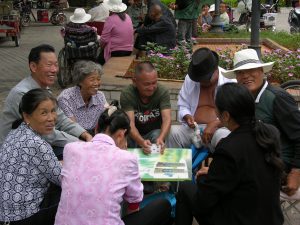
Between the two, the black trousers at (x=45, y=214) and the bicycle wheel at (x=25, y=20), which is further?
the bicycle wheel at (x=25, y=20)

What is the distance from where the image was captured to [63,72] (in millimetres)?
9320

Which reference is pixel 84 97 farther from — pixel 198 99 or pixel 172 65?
pixel 172 65

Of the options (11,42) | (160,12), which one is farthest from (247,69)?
(11,42)

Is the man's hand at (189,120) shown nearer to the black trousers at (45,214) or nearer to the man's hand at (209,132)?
the man's hand at (209,132)

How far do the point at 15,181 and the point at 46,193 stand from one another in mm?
256

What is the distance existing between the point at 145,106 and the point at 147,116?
0.32 ft

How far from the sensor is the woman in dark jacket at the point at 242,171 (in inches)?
116

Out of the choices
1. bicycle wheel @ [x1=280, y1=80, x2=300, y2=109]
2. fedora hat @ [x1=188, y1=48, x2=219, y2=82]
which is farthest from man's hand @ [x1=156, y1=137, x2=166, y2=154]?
bicycle wheel @ [x1=280, y1=80, x2=300, y2=109]

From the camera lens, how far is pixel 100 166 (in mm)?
2873

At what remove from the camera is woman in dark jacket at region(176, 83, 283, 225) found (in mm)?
2936

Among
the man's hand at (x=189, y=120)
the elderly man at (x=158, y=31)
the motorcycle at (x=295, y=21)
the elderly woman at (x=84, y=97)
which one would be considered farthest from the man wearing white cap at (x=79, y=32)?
the motorcycle at (x=295, y=21)

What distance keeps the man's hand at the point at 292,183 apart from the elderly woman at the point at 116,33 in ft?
18.0

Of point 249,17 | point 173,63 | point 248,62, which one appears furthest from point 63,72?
point 249,17

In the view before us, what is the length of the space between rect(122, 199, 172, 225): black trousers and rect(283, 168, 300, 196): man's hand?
0.83 meters
